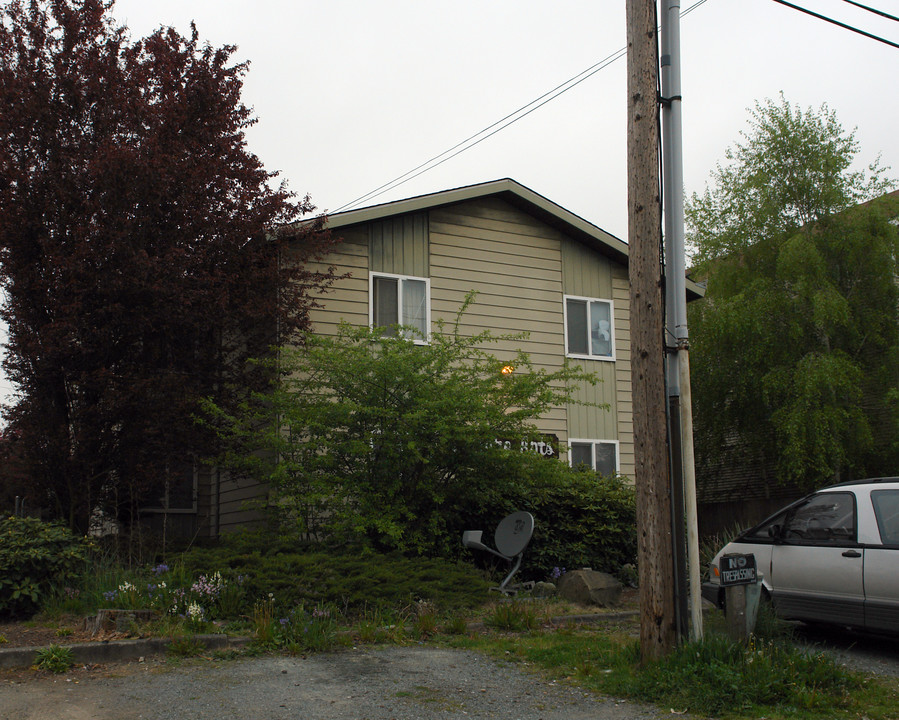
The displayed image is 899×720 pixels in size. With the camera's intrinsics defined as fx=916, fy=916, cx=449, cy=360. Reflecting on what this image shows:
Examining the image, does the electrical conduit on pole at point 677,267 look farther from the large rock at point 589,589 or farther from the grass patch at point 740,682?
the large rock at point 589,589

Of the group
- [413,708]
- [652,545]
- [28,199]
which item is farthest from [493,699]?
[28,199]

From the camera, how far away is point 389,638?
28.7 ft

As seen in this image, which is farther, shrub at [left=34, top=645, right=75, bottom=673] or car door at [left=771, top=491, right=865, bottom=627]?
car door at [left=771, top=491, right=865, bottom=627]

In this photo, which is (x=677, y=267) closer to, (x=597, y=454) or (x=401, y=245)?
(x=401, y=245)

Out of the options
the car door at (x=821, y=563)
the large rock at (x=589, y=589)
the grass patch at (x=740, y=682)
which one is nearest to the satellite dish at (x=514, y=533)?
the large rock at (x=589, y=589)

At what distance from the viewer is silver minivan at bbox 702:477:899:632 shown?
827 cm

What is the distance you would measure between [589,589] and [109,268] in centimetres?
742

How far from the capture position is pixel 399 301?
16.6m

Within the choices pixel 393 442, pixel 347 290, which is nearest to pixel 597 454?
pixel 347 290

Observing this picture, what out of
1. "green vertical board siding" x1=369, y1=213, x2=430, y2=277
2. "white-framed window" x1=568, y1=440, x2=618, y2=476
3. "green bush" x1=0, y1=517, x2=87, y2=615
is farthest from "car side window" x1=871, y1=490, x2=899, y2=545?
"green vertical board siding" x1=369, y1=213, x2=430, y2=277

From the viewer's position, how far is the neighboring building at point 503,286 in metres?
16.3

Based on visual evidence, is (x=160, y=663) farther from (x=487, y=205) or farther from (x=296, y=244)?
(x=487, y=205)

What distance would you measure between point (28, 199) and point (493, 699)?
9431mm

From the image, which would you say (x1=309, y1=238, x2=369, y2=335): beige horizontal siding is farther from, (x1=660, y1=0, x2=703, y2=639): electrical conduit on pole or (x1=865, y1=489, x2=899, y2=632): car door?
(x1=865, y1=489, x2=899, y2=632): car door
